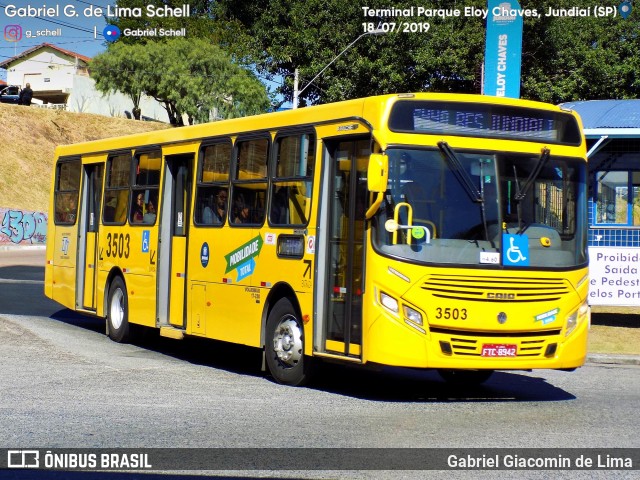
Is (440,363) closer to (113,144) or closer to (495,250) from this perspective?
(495,250)

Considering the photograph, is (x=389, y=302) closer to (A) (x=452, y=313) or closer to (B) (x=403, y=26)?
(A) (x=452, y=313)

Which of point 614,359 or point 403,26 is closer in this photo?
point 614,359

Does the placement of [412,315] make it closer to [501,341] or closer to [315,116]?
[501,341]

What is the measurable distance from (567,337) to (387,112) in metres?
2.87

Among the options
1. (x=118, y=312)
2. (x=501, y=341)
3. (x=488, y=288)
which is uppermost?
(x=488, y=288)

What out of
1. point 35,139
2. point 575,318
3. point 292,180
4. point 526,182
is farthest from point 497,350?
point 35,139

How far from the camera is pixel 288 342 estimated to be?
12.1 meters

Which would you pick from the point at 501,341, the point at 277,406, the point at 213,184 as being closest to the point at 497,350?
the point at 501,341

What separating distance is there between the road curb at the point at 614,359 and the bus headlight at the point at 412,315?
21.4ft

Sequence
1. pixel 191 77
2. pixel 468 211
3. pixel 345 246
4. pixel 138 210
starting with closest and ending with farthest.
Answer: pixel 468 211
pixel 345 246
pixel 138 210
pixel 191 77

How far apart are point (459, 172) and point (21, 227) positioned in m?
47.8

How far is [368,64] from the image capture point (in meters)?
44.3

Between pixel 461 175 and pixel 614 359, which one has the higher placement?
pixel 461 175

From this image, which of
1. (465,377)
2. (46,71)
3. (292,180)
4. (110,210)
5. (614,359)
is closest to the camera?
(292,180)
